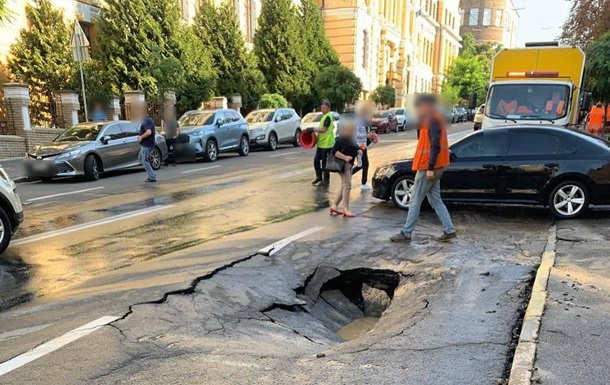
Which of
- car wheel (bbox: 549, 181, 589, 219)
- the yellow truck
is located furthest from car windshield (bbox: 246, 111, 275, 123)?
car wheel (bbox: 549, 181, 589, 219)

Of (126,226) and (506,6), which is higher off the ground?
(506,6)

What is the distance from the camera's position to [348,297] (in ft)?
16.9

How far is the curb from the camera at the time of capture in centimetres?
286

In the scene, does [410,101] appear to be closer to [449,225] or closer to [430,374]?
[449,225]

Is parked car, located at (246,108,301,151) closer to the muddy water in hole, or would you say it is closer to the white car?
the white car

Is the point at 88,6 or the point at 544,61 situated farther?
the point at 88,6

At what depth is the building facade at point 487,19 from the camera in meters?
88.4

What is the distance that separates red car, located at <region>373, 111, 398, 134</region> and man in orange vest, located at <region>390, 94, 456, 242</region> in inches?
1014

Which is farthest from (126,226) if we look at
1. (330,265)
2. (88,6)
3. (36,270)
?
(88,6)

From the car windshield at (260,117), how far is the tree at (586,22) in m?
13.7

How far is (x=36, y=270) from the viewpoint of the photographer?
17.7ft

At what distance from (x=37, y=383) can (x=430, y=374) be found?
8.11 ft

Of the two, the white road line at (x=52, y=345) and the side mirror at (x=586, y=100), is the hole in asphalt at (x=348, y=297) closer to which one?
the white road line at (x=52, y=345)

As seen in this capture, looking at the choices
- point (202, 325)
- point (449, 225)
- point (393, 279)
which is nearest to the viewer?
point (202, 325)
